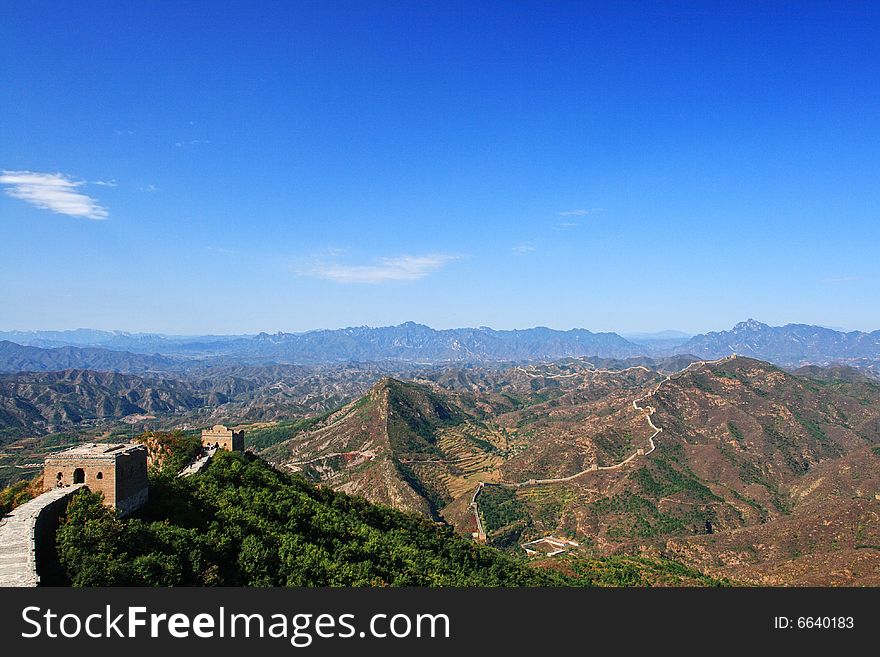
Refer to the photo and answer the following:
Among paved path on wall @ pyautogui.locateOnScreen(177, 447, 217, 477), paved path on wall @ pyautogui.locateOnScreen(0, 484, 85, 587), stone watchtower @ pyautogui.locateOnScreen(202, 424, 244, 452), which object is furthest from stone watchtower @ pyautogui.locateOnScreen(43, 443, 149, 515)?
stone watchtower @ pyautogui.locateOnScreen(202, 424, 244, 452)

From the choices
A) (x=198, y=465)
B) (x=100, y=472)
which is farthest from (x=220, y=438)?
(x=100, y=472)

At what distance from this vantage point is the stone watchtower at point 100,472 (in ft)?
96.7

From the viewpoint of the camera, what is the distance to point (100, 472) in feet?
96.8

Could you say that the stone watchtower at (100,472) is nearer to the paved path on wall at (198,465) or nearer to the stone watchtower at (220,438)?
the paved path on wall at (198,465)

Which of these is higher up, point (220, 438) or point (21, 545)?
point (21, 545)

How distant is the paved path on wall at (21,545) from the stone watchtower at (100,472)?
2870 millimetres

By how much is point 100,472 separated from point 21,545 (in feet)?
24.2

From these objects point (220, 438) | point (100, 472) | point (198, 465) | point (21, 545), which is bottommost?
point (198, 465)

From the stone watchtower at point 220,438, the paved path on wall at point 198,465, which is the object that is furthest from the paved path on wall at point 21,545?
the stone watchtower at point 220,438

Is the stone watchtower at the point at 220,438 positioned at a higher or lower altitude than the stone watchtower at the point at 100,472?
lower

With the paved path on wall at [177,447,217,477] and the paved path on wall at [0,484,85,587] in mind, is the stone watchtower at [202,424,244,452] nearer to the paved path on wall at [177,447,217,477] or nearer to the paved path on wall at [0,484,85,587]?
the paved path on wall at [177,447,217,477]

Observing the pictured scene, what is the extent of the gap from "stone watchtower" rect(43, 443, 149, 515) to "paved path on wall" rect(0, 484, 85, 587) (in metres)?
2.87

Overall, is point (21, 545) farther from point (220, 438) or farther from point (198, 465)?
point (220, 438)
